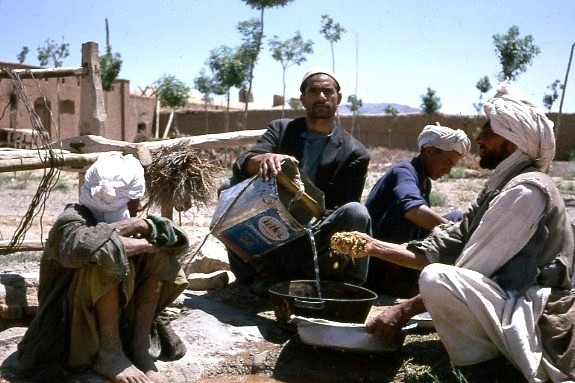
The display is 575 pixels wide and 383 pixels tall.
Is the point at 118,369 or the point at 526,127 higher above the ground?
the point at 526,127

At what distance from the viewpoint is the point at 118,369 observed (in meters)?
3.25

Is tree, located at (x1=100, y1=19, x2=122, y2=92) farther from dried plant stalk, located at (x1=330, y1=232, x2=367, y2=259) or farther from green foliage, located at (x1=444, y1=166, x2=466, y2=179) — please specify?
dried plant stalk, located at (x1=330, y1=232, x2=367, y2=259)

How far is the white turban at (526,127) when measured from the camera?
310 cm

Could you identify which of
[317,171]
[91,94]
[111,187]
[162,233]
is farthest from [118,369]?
[91,94]

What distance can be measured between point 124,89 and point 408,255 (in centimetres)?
Answer: 2549

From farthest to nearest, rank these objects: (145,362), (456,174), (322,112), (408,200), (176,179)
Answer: (456,174)
(176,179)
(322,112)
(408,200)
(145,362)

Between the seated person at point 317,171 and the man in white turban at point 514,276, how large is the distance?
1244 millimetres

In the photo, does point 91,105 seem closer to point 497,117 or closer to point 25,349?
point 25,349

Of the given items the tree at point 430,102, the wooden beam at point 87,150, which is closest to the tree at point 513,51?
the tree at point 430,102

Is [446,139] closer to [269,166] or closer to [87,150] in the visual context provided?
[269,166]

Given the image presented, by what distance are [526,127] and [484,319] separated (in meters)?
0.86

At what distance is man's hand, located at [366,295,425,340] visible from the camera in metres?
3.33

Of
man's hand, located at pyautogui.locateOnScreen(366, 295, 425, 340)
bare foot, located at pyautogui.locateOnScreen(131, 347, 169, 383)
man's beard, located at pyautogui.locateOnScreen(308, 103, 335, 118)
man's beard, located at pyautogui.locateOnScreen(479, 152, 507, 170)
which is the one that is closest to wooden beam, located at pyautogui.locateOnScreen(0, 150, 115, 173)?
bare foot, located at pyautogui.locateOnScreen(131, 347, 169, 383)

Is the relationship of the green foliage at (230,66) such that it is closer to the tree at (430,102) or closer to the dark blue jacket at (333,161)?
the tree at (430,102)
